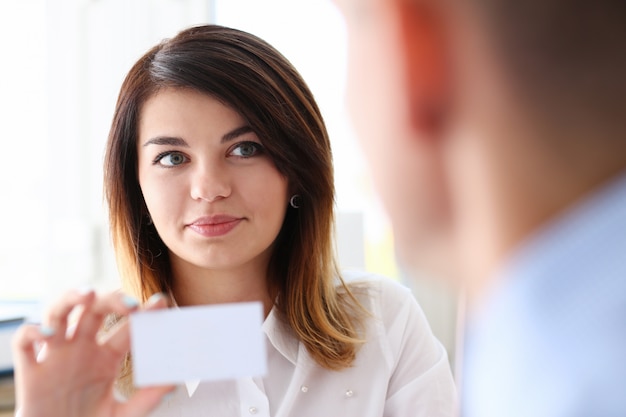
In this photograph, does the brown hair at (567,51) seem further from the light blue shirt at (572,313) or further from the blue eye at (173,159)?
the blue eye at (173,159)

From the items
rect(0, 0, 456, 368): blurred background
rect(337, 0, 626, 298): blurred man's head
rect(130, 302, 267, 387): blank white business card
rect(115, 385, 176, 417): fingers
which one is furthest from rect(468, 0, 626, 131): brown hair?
rect(0, 0, 456, 368): blurred background

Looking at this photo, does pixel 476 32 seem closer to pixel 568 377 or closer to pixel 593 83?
pixel 593 83

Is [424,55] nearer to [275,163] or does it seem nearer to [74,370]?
[74,370]

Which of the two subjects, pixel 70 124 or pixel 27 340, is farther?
pixel 70 124

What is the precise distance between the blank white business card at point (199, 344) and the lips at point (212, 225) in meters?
0.37

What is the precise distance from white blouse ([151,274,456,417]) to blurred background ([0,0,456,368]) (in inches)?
37.1

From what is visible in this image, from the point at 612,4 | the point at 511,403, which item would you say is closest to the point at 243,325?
the point at 511,403

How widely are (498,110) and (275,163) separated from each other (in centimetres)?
83

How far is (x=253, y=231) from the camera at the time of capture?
120cm

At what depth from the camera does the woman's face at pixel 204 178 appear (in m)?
1.15

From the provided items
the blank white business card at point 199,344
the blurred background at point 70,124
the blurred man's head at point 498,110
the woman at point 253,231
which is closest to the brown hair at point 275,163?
the woman at point 253,231

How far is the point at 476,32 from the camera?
1.30ft

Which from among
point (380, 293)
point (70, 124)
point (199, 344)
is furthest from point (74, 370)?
point (70, 124)

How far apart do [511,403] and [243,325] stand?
1.32 ft
